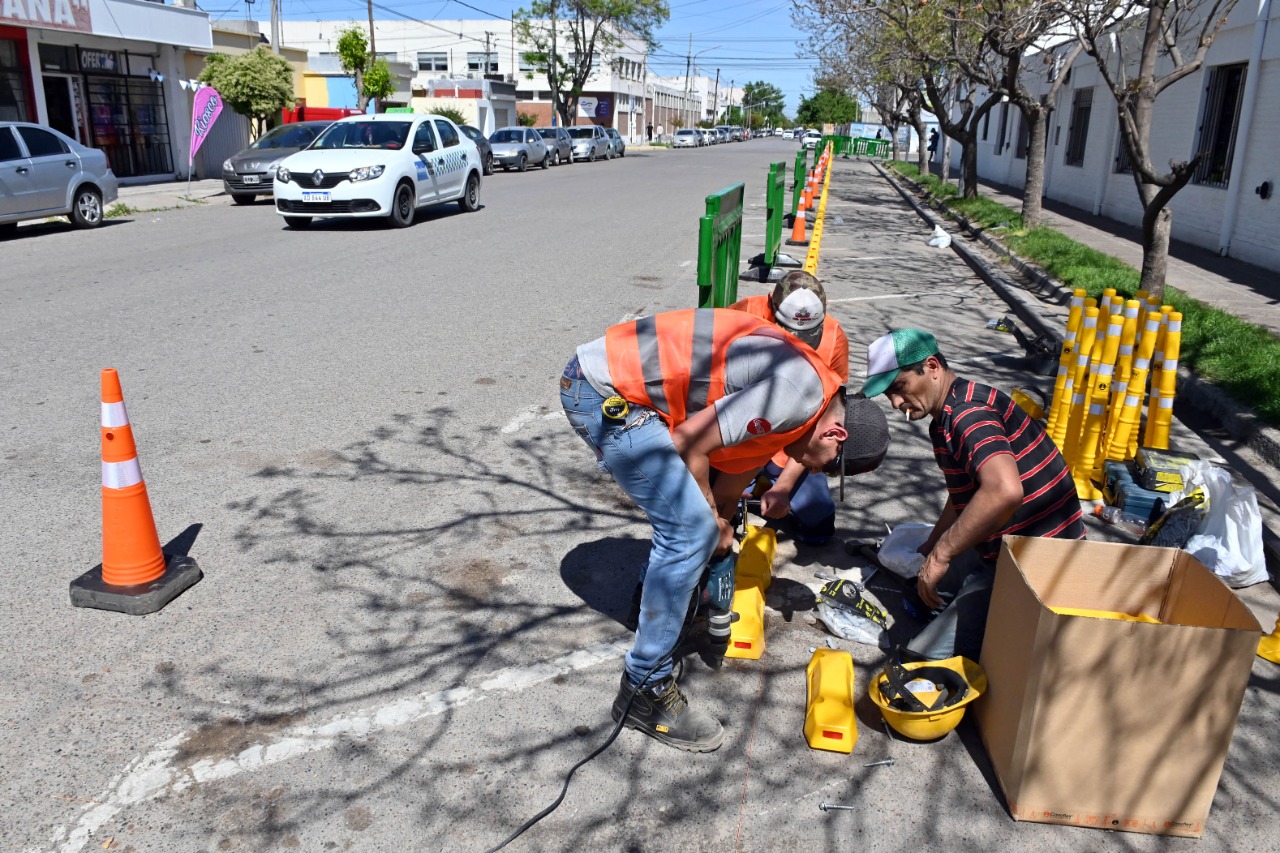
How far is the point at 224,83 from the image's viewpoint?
2470cm

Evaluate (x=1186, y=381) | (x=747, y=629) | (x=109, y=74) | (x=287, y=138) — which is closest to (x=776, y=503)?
(x=747, y=629)

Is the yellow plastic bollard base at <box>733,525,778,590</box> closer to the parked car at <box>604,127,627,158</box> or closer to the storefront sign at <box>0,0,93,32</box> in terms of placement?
the storefront sign at <box>0,0,93,32</box>

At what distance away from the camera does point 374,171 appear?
1512 cm

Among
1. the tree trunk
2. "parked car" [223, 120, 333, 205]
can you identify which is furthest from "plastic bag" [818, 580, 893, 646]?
"parked car" [223, 120, 333, 205]

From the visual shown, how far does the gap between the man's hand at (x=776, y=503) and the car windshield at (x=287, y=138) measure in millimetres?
20045

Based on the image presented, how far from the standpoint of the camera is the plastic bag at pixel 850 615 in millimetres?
3855

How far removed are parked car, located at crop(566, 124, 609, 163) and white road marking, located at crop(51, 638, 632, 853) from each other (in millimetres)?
40838

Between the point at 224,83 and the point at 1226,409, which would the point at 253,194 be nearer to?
the point at 224,83

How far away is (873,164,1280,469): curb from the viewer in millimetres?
6133

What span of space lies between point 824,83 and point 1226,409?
3861 centimetres

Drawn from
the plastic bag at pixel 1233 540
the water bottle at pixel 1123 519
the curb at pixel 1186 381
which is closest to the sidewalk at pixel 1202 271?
the curb at pixel 1186 381

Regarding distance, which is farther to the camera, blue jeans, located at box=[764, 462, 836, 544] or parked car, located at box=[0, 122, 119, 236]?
parked car, located at box=[0, 122, 119, 236]

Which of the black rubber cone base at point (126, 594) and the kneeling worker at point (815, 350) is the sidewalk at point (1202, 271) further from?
the black rubber cone base at point (126, 594)

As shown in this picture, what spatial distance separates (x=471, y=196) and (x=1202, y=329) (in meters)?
13.4
